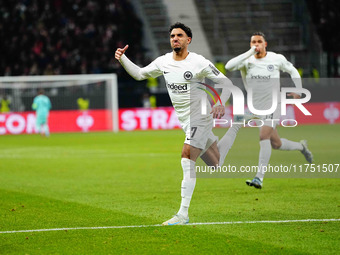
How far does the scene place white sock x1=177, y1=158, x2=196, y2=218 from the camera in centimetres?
709

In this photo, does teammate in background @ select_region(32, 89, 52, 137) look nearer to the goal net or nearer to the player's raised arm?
the goal net

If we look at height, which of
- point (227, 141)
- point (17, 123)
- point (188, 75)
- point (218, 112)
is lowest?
point (17, 123)

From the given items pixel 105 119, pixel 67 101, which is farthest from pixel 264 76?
pixel 67 101

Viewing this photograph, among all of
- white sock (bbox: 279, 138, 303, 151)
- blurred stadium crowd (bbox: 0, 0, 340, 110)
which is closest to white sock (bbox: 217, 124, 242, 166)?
white sock (bbox: 279, 138, 303, 151)

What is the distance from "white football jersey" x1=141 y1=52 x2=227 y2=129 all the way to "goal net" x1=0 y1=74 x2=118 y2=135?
68.3ft

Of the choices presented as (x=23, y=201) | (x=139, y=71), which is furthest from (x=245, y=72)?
(x=23, y=201)

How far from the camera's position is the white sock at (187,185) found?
23.3 ft

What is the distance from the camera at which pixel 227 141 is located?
9.12 m

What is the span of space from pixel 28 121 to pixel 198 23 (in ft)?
36.4

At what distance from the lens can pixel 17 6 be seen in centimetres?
3316

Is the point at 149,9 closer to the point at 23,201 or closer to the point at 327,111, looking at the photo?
the point at 327,111

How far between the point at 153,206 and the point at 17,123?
20.4 m

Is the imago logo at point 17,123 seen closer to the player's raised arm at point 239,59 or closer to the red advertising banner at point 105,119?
the red advertising banner at point 105,119

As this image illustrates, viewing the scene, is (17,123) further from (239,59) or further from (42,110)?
(239,59)
